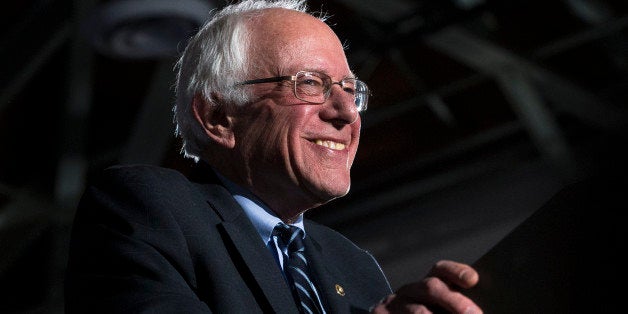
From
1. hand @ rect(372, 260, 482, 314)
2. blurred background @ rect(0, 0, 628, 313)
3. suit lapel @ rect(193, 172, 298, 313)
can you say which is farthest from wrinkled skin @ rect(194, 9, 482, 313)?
blurred background @ rect(0, 0, 628, 313)

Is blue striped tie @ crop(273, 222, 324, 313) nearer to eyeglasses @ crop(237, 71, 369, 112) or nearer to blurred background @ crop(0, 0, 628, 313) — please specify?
eyeglasses @ crop(237, 71, 369, 112)

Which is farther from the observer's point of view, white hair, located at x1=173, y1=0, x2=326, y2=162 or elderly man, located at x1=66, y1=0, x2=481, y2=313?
white hair, located at x1=173, y1=0, x2=326, y2=162

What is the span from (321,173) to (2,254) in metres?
6.04

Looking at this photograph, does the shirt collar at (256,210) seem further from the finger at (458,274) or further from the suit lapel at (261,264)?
the finger at (458,274)

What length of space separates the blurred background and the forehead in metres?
2.04

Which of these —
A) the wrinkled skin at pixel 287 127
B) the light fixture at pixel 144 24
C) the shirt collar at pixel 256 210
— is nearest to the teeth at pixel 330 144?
the wrinkled skin at pixel 287 127

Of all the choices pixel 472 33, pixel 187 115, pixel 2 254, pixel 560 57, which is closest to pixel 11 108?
pixel 2 254

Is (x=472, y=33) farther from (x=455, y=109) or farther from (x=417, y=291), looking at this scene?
(x=417, y=291)

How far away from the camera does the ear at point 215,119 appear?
1698 millimetres

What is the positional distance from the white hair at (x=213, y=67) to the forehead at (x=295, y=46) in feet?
0.09

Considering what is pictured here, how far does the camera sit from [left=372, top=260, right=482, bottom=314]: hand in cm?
95

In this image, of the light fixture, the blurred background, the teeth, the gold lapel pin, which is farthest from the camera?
the blurred background

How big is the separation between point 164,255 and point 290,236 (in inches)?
11.7

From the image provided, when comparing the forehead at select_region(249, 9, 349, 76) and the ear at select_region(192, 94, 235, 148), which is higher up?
the forehead at select_region(249, 9, 349, 76)
